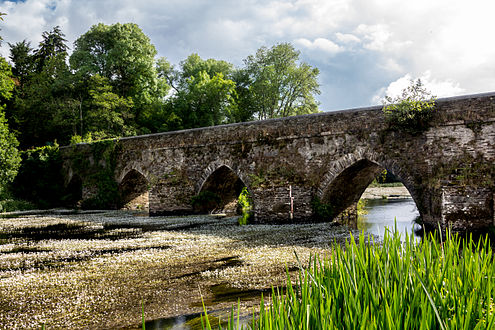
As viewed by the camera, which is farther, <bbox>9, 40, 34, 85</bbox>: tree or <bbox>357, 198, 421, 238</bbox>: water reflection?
<bbox>9, 40, 34, 85</bbox>: tree

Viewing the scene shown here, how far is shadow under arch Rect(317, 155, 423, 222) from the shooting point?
13.4 metres

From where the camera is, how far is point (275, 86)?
4406cm

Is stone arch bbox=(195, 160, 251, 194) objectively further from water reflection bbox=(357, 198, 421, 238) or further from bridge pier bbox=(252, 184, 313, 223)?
water reflection bbox=(357, 198, 421, 238)

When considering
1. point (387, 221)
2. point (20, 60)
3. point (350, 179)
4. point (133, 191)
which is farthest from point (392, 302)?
point (20, 60)

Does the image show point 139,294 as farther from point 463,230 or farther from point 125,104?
point 125,104

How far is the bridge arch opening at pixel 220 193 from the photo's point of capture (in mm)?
18797

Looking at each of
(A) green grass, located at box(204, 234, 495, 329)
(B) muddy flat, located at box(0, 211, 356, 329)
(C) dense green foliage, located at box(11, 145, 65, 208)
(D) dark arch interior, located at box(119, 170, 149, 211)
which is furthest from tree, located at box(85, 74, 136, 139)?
(A) green grass, located at box(204, 234, 495, 329)

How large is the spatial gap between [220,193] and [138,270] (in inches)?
495

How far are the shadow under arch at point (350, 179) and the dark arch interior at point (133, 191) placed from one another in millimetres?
12071

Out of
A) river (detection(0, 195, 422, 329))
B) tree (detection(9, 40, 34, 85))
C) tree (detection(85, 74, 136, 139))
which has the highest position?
tree (detection(9, 40, 34, 85))

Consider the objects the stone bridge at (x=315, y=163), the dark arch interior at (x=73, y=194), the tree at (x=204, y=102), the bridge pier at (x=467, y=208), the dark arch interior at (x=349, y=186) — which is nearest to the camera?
the bridge pier at (x=467, y=208)

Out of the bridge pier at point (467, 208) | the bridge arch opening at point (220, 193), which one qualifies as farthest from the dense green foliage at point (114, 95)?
the bridge pier at point (467, 208)

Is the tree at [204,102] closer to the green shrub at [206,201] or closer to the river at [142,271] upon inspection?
the green shrub at [206,201]

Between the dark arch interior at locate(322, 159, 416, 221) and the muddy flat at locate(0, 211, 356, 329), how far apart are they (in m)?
1.73
